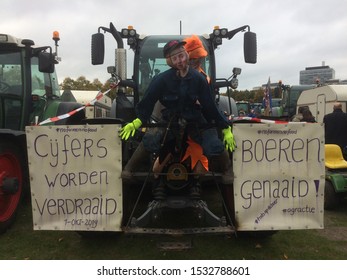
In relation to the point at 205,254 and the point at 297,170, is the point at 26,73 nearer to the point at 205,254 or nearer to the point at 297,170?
the point at 205,254

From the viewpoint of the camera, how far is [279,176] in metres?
3.10

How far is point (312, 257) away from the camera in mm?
3756

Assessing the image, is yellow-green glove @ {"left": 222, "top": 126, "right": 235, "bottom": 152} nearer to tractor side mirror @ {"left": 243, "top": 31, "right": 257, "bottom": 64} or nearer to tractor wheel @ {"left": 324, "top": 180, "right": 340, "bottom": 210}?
tractor side mirror @ {"left": 243, "top": 31, "right": 257, "bottom": 64}

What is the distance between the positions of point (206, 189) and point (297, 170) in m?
3.26

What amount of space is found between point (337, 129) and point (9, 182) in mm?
5813

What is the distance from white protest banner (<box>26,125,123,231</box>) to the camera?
3.15m

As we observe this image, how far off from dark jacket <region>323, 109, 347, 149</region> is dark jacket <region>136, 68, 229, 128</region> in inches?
173

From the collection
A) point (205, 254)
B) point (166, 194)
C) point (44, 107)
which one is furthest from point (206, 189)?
point (44, 107)

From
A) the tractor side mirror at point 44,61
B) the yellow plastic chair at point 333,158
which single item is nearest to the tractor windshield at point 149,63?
the tractor side mirror at point 44,61

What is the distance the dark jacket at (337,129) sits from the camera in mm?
6641

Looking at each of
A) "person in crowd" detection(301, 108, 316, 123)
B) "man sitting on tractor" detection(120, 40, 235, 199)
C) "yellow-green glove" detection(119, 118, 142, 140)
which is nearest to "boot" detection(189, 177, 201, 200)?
"man sitting on tractor" detection(120, 40, 235, 199)

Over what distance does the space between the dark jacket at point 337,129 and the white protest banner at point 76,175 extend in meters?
5.08

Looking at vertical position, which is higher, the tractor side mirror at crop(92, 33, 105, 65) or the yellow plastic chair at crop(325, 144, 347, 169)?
the tractor side mirror at crop(92, 33, 105, 65)

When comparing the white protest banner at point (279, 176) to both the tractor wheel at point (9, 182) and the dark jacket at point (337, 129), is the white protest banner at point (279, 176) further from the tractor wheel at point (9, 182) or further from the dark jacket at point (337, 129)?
the dark jacket at point (337, 129)
